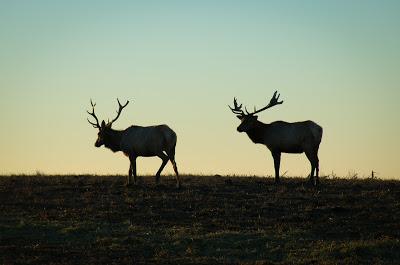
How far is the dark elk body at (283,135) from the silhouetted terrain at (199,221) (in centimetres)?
106

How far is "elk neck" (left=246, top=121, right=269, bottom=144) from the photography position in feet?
97.3

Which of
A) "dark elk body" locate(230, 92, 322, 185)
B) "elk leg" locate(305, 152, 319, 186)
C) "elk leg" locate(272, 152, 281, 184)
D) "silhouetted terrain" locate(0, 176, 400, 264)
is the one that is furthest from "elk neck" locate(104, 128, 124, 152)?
"elk leg" locate(305, 152, 319, 186)

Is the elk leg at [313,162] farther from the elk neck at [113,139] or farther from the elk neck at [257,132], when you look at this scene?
the elk neck at [113,139]

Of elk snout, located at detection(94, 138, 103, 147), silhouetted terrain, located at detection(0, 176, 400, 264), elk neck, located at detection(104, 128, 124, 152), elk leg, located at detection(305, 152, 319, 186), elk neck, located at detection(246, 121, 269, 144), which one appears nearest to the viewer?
silhouetted terrain, located at detection(0, 176, 400, 264)

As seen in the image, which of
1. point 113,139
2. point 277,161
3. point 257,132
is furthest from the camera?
point 113,139

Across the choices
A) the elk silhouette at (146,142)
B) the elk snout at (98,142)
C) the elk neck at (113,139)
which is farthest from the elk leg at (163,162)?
the elk snout at (98,142)

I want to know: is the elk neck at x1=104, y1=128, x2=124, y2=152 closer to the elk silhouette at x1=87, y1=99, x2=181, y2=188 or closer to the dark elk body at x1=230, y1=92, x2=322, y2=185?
the elk silhouette at x1=87, y1=99, x2=181, y2=188

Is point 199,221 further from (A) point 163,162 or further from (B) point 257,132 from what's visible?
(B) point 257,132

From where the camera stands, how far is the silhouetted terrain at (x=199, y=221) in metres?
17.5

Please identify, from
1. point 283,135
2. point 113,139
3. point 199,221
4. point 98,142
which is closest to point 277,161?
point 283,135

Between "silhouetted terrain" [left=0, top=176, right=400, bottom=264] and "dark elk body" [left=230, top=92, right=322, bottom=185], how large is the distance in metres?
1.06

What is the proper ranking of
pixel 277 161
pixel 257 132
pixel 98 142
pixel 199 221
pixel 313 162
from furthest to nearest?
pixel 98 142
pixel 257 132
pixel 277 161
pixel 313 162
pixel 199 221

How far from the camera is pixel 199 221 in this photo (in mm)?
21422

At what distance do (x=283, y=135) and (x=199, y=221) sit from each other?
806 centimetres
